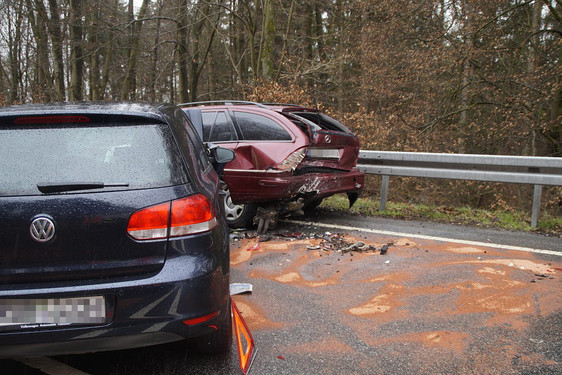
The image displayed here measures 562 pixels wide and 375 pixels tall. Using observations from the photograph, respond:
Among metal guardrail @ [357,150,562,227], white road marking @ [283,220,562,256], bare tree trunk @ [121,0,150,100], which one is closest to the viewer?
white road marking @ [283,220,562,256]

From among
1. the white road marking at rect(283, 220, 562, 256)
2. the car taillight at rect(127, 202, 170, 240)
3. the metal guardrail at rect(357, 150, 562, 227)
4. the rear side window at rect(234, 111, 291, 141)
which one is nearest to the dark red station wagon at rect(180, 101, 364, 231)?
the rear side window at rect(234, 111, 291, 141)

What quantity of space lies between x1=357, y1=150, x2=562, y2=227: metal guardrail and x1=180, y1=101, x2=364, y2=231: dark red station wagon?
1.14m

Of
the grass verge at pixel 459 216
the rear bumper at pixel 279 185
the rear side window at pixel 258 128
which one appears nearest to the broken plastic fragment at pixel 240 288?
the rear bumper at pixel 279 185

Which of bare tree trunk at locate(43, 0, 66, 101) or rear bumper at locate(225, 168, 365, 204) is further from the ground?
bare tree trunk at locate(43, 0, 66, 101)

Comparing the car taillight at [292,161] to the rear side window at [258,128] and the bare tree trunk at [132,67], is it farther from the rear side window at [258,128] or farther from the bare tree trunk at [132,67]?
the bare tree trunk at [132,67]

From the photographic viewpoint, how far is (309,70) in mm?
13938

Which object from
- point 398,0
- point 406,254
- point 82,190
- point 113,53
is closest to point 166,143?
point 82,190

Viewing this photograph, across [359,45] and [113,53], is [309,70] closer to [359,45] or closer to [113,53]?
[359,45]

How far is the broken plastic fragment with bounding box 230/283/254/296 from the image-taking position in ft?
12.7

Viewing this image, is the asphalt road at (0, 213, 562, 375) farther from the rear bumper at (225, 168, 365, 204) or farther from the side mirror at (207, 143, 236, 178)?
the side mirror at (207, 143, 236, 178)

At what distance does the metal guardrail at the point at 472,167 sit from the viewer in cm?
616

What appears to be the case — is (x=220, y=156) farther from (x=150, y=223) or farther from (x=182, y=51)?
(x=182, y=51)

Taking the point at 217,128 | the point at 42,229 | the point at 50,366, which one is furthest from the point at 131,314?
the point at 217,128

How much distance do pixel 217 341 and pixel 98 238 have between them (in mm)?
974
